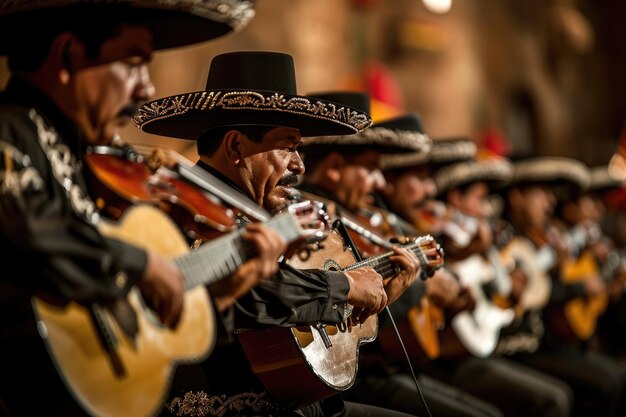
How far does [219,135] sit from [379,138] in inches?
63.1

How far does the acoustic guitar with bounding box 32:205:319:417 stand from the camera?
2180mm

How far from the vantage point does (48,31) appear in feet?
8.08

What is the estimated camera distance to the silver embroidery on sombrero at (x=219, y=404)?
3.26 m

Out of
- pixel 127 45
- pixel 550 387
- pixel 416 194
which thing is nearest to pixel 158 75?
pixel 416 194

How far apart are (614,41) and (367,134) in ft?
43.9

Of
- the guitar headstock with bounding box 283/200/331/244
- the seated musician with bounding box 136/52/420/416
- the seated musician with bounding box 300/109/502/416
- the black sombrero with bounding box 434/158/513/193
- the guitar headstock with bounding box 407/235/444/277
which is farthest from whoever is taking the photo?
the black sombrero with bounding box 434/158/513/193

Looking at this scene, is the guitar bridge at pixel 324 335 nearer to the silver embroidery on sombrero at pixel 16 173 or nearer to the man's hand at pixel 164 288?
the man's hand at pixel 164 288

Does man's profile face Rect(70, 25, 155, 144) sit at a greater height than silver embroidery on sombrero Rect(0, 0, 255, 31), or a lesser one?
lesser

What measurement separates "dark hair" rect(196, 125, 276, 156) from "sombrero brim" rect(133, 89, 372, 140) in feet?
0.09

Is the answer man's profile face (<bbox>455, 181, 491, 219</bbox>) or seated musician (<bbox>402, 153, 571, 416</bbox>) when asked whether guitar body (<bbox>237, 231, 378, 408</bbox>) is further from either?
man's profile face (<bbox>455, 181, 491, 219</bbox>)

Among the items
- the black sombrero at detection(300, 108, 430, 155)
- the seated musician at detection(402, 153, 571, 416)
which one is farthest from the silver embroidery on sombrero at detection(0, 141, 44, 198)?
the seated musician at detection(402, 153, 571, 416)

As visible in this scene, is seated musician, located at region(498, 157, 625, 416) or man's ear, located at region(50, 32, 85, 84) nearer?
man's ear, located at region(50, 32, 85, 84)

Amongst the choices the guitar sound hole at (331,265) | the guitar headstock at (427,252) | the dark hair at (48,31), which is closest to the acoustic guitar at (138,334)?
the dark hair at (48,31)

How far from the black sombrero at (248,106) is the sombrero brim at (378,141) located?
1.01 meters
